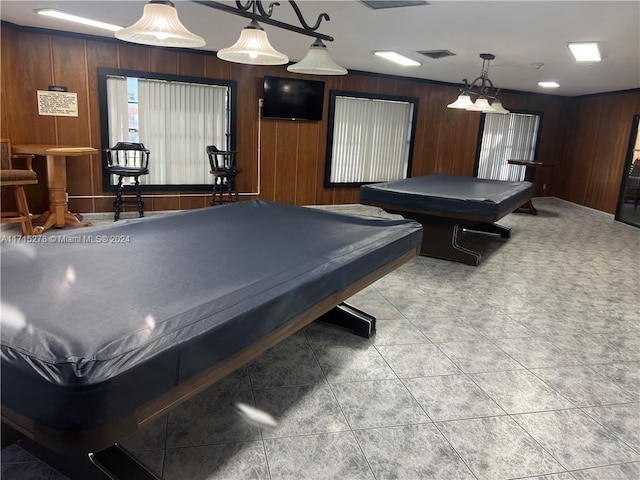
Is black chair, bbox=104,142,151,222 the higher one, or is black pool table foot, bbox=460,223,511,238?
black chair, bbox=104,142,151,222

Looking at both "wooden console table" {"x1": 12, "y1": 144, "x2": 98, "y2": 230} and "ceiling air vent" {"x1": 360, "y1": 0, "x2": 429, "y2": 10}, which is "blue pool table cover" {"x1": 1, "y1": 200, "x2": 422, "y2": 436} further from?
"wooden console table" {"x1": 12, "y1": 144, "x2": 98, "y2": 230}

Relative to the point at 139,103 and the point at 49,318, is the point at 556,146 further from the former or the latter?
the point at 49,318

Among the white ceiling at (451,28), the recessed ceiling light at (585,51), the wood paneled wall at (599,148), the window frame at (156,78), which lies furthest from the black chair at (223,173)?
the wood paneled wall at (599,148)

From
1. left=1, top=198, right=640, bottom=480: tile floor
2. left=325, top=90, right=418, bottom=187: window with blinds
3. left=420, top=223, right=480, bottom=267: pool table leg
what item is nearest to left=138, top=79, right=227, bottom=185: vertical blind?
left=325, top=90, right=418, bottom=187: window with blinds

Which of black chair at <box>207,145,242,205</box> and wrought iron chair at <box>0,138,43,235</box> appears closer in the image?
wrought iron chair at <box>0,138,43,235</box>

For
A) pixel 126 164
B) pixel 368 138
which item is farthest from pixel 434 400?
pixel 368 138

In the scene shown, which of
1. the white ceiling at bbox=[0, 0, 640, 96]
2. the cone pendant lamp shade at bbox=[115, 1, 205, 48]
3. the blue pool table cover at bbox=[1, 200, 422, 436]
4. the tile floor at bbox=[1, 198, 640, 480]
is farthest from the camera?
the white ceiling at bbox=[0, 0, 640, 96]

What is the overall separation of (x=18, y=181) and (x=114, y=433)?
4533mm

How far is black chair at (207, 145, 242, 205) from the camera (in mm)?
6262

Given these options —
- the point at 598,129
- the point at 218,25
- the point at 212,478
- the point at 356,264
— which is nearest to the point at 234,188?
the point at 218,25

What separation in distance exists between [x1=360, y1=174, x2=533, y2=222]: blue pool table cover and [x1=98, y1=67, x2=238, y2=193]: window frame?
2806 mm

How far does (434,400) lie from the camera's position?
94.6 inches

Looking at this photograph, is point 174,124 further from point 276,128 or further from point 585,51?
point 585,51

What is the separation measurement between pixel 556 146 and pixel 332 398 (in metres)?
9.82
